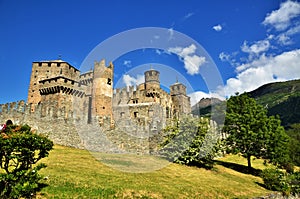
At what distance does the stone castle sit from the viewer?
2669cm

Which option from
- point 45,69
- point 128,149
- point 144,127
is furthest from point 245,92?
point 45,69

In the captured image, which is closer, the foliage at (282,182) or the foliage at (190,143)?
the foliage at (282,182)

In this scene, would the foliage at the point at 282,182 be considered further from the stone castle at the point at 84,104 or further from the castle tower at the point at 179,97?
the castle tower at the point at 179,97

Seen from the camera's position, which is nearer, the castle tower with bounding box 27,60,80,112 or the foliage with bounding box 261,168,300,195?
the foliage with bounding box 261,168,300,195

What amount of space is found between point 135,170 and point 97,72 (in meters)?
33.5

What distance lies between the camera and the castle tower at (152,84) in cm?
5884

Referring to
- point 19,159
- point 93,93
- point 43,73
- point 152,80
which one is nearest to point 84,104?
point 93,93

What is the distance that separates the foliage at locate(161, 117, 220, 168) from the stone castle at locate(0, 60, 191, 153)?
2.18 metres

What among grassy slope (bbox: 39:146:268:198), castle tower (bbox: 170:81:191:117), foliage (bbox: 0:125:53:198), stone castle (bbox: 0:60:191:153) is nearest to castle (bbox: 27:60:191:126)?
stone castle (bbox: 0:60:191:153)

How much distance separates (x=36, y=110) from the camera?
90.4ft

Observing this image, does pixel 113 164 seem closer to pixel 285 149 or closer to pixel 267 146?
pixel 267 146

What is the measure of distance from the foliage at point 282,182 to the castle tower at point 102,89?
3075cm

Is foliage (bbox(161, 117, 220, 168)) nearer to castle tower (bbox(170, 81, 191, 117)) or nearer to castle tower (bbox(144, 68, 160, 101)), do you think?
castle tower (bbox(144, 68, 160, 101))

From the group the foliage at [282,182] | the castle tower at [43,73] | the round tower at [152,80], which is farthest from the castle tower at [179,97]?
the foliage at [282,182]
